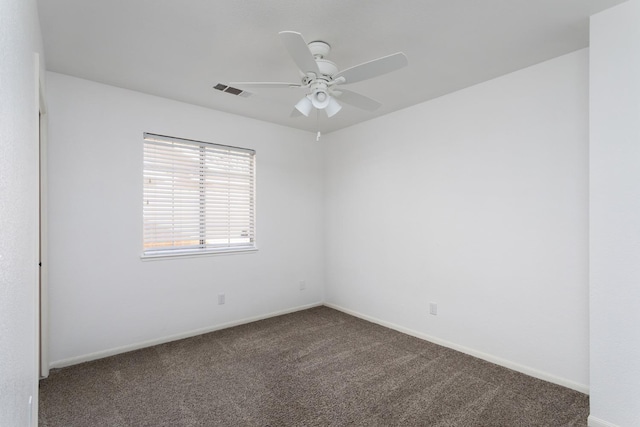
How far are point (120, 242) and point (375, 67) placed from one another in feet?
9.49

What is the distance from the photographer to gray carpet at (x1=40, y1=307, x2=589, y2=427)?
219 centimetres

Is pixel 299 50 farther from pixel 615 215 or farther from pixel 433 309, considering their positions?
pixel 433 309

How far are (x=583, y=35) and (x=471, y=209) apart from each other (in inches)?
61.9

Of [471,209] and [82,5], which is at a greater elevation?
[82,5]

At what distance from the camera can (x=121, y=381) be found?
2664 millimetres

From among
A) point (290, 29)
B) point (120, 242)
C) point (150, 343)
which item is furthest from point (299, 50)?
point (150, 343)

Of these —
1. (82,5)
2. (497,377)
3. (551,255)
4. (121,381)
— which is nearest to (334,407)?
(497,377)

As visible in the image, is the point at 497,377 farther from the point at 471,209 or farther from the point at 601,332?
the point at 471,209

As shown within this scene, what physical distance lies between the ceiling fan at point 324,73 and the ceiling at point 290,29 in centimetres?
26

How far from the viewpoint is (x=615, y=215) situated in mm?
2023

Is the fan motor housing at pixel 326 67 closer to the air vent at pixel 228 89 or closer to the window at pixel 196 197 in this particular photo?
the air vent at pixel 228 89

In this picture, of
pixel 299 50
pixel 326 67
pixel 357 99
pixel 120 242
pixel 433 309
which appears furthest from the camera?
pixel 433 309

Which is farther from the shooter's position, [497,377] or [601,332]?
[497,377]

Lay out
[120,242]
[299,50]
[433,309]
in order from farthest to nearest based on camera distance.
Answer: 1. [433,309]
2. [120,242]
3. [299,50]
